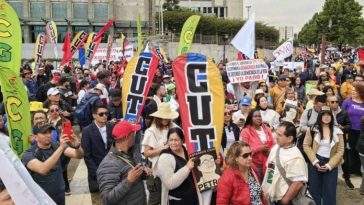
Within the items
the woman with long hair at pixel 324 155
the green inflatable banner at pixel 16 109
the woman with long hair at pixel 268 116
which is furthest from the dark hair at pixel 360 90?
the green inflatable banner at pixel 16 109

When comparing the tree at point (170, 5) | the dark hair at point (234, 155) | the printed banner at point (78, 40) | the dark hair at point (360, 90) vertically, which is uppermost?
the tree at point (170, 5)

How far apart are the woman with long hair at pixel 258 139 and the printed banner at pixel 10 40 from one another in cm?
341

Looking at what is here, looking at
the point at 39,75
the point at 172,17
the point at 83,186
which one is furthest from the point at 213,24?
the point at 83,186

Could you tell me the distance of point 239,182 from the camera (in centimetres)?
432

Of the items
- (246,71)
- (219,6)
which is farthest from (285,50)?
(219,6)

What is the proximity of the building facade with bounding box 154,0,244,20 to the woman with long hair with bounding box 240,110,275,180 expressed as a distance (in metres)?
91.0

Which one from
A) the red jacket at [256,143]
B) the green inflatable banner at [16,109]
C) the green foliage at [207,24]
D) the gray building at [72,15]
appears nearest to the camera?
the green inflatable banner at [16,109]

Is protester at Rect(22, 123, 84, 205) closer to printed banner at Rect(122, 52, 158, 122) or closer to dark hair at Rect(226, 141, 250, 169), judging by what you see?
dark hair at Rect(226, 141, 250, 169)

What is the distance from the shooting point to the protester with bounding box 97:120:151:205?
161 inches

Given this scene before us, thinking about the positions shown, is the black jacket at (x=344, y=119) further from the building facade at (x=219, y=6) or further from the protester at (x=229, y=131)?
the building facade at (x=219, y=6)

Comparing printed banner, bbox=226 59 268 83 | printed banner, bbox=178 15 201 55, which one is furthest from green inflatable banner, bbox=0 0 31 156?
printed banner, bbox=178 15 201 55

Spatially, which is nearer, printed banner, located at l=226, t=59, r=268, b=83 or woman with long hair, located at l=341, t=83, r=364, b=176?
woman with long hair, located at l=341, t=83, r=364, b=176

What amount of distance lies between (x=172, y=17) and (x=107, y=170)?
200 feet

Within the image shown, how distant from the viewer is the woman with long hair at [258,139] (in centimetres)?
583
